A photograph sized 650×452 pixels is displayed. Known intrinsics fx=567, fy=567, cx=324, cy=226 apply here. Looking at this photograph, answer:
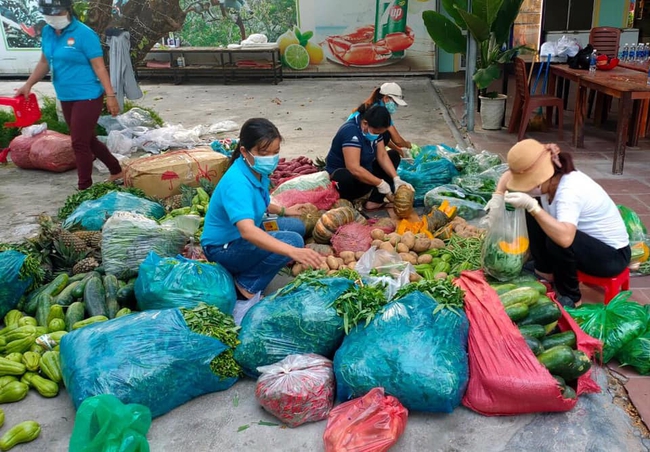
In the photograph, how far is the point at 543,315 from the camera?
295 centimetres

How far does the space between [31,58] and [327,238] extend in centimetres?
1496

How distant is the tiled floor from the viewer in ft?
9.86

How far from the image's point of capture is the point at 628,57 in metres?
8.76

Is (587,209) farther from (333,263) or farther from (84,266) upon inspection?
(84,266)

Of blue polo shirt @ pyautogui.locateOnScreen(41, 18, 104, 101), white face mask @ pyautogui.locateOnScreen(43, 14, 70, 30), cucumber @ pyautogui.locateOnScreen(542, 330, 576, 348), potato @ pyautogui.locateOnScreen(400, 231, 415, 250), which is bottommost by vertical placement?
potato @ pyautogui.locateOnScreen(400, 231, 415, 250)

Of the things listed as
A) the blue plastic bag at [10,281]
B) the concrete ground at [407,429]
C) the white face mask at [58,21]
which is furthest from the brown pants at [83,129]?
the concrete ground at [407,429]

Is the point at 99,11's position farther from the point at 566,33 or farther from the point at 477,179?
the point at 566,33

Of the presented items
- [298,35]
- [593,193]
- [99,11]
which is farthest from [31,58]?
[593,193]

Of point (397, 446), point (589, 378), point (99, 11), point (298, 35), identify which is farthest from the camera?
point (298, 35)

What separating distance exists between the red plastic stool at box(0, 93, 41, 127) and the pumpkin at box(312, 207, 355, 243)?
4089 millimetres

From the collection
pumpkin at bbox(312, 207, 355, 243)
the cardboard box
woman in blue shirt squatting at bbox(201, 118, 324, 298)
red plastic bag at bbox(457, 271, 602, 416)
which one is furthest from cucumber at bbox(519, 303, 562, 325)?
the cardboard box

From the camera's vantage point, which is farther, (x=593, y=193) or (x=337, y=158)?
(x=337, y=158)

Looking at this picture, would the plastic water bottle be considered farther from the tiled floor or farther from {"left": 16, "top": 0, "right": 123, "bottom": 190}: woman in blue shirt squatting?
{"left": 16, "top": 0, "right": 123, "bottom": 190}: woman in blue shirt squatting

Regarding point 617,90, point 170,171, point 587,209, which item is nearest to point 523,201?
point 587,209
